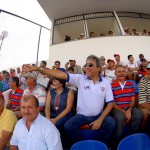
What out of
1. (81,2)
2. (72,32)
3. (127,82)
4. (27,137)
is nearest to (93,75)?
(127,82)

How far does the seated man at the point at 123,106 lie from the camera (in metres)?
3.20

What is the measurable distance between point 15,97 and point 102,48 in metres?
6.67

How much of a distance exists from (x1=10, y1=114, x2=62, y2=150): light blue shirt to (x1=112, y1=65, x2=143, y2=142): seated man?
1.20 m

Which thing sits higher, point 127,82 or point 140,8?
point 140,8

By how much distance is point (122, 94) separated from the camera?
367 cm

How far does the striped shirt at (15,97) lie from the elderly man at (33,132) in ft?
6.37

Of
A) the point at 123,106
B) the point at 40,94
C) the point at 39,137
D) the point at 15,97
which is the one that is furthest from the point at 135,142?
the point at 15,97

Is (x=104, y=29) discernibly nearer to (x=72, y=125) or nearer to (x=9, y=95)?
(x=9, y=95)

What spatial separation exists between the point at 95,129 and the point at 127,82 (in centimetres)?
109

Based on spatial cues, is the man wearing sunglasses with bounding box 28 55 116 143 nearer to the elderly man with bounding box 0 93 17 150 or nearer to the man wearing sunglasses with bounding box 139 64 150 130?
the man wearing sunglasses with bounding box 139 64 150 130

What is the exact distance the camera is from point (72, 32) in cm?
1241

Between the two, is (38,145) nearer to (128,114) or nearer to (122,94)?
(128,114)

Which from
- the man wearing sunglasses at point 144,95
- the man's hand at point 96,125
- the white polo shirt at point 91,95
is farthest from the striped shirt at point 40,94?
the man wearing sunglasses at point 144,95

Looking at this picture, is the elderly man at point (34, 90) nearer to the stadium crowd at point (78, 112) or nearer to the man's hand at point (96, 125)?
the stadium crowd at point (78, 112)
